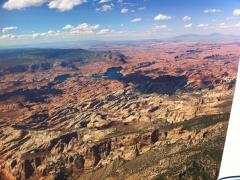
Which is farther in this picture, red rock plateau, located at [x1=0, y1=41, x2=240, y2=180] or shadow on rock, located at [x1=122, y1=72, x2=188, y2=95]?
shadow on rock, located at [x1=122, y1=72, x2=188, y2=95]

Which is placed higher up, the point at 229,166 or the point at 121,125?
the point at 229,166

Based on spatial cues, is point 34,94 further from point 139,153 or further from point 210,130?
point 210,130

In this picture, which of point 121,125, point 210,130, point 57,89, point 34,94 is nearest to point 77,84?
point 57,89

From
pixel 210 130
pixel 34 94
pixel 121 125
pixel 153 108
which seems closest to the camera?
pixel 210 130

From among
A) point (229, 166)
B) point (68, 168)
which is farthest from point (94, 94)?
point (229, 166)

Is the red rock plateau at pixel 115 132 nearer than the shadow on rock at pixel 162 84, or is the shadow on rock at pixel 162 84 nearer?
the red rock plateau at pixel 115 132

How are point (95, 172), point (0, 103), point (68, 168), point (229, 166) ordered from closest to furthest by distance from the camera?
point (229, 166)
point (95, 172)
point (68, 168)
point (0, 103)

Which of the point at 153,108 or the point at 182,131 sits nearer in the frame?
the point at 182,131

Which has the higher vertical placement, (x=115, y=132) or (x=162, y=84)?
(x=115, y=132)

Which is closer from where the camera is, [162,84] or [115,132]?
[115,132]

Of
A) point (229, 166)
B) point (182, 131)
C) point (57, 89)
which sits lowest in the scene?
point (57, 89)
